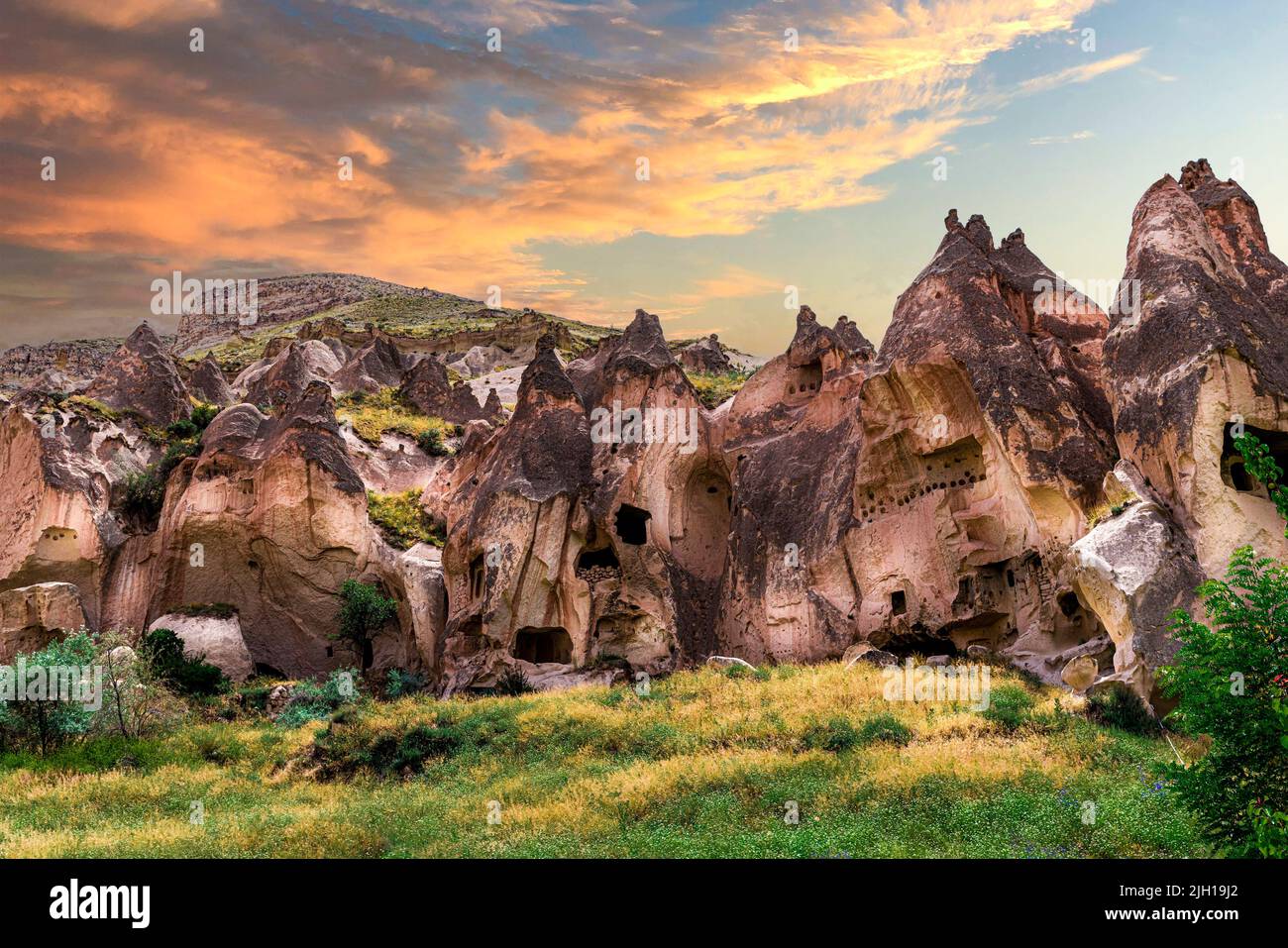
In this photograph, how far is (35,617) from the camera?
33.2 m

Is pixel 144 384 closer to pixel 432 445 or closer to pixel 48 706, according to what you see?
pixel 432 445

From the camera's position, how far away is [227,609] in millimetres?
36125

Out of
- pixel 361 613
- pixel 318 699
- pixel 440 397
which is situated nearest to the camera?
pixel 318 699

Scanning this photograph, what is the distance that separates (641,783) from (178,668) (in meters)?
20.1

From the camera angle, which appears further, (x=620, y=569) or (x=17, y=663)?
(x=620, y=569)

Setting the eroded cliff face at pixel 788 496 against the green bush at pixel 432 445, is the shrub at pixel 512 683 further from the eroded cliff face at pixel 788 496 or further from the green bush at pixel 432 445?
the green bush at pixel 432 445

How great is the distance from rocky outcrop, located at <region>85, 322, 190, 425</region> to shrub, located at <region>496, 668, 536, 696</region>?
24.6 m

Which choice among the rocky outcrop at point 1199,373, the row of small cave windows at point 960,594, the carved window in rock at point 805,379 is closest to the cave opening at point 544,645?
the row of small cave windows at point 960,594

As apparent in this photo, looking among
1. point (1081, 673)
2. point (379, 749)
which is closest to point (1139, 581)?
point (1081, 673)

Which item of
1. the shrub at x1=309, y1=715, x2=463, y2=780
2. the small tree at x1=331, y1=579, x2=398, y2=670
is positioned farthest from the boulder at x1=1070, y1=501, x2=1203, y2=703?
the small tree at x1=331, y1=579, x2=398, y2=670

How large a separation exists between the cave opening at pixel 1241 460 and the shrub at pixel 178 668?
27739 mm
